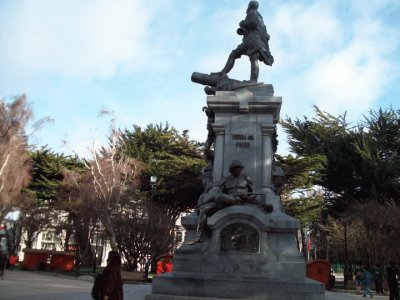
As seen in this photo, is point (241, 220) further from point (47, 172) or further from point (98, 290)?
point (47, 172)

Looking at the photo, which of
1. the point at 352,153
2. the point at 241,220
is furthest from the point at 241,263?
the point at 352,153

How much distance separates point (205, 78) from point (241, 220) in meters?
4.83

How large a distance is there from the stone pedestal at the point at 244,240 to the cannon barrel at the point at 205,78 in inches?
50.8

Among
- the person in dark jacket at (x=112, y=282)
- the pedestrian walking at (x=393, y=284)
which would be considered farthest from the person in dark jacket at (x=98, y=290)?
the pedestrian walking at (x=393, y=284)

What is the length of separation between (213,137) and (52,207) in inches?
1222

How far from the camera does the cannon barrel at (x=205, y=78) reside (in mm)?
13051

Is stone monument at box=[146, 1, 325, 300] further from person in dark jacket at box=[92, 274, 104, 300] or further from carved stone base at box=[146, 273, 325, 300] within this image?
person in dark jacket at box=[92, 274, 104, 300]

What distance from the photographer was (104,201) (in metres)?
32.5

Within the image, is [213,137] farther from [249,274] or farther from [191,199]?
[191,199]

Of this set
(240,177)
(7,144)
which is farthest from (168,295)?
(7,144)

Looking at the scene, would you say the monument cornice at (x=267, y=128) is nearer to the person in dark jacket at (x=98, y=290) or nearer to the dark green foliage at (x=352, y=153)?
the person in dark jacket at (x=98, y=290)

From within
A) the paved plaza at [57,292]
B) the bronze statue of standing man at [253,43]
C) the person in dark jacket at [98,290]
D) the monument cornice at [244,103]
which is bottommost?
the paved plaza at [57,292]

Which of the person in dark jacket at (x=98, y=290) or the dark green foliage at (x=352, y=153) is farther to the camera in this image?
the dark green foliage at (x=352, y=153)

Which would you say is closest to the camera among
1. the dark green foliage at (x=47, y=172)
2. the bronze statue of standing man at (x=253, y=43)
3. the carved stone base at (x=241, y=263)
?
the carved stone base at (x=241, y=263)
